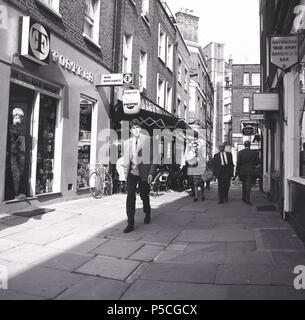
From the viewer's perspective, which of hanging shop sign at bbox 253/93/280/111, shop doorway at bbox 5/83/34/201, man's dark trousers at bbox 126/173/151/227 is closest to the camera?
man's dark trousers at bbox 126/173/151/227

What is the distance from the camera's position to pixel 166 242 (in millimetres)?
5980

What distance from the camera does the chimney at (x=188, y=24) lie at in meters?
34.8

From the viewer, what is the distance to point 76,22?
34.3 feet

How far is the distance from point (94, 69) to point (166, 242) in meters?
7.13

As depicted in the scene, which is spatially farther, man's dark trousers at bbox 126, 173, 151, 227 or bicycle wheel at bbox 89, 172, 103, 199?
bicycle wheel at bbox 89, 172, 103, 199

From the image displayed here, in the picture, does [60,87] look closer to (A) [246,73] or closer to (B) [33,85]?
(B) [33,85]

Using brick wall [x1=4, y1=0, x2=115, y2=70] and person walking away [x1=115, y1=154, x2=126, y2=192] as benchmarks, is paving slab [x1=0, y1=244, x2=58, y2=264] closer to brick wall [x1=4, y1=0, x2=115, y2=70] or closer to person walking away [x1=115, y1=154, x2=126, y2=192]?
brick wall [x1=4, y1=0, x2=115, y2=70]

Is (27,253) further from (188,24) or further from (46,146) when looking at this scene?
(188,24)

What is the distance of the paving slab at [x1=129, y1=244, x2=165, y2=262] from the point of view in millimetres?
5031

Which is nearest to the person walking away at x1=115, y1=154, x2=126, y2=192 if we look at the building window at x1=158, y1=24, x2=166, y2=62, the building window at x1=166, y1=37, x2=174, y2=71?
the building window at x1=158, y1=24, x2=166, y2=62

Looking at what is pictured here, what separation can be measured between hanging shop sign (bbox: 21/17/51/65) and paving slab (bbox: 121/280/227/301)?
18.6ft

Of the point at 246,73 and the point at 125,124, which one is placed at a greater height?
the point at 246,73
